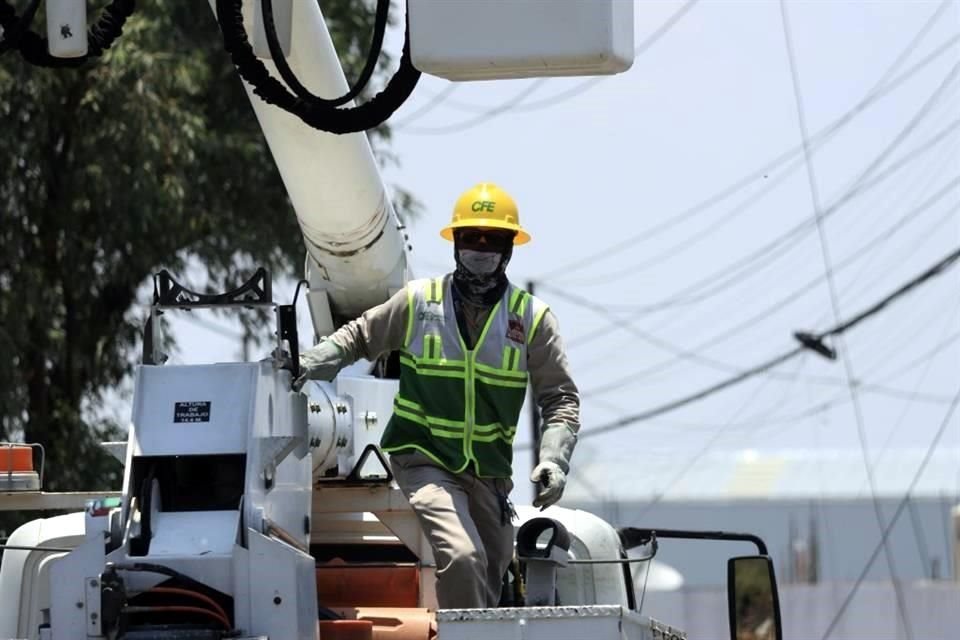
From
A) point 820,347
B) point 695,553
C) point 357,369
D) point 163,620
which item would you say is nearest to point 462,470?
point 163,620

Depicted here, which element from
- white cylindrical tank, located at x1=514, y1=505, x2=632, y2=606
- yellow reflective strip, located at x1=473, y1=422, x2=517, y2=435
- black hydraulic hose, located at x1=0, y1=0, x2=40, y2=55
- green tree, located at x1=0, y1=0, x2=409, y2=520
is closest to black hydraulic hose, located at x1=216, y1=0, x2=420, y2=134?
black hydraulic hose, located at x1=0, y1=0, x2=40, y2=55

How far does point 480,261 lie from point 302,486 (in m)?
1.10

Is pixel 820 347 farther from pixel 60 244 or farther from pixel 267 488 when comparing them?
pixel 267 488

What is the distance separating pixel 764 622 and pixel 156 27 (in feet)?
43.2

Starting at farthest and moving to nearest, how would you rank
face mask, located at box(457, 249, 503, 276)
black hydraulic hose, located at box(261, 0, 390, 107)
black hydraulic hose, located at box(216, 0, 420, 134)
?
face mask, located at box(457, 249, 503, 276) → black hydraulic hose, located at box(216, 0, 420, 134) → black hydraulic hose, located at box(261, 0, 390, 107)

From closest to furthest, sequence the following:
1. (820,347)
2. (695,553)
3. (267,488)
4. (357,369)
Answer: (267,488) < (357,369) < (820,347) < (695,553)

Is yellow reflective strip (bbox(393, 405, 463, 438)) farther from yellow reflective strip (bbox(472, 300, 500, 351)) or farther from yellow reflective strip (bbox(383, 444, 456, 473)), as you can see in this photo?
yellow reflective strip (bbox(472, 300, 500, 351))

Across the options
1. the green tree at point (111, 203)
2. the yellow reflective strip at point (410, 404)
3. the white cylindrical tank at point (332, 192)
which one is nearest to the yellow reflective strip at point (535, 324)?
the yellow reflective strip at point (410, 404)

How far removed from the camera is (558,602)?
9242 mm

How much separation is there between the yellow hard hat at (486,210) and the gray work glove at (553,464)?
0.73m

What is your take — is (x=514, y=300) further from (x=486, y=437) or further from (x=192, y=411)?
(x=192, y=411)

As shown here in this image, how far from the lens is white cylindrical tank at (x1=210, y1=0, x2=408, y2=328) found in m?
8.82

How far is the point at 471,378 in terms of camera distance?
8070mm

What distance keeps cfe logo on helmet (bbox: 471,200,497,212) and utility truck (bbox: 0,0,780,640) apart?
0.67 metres
